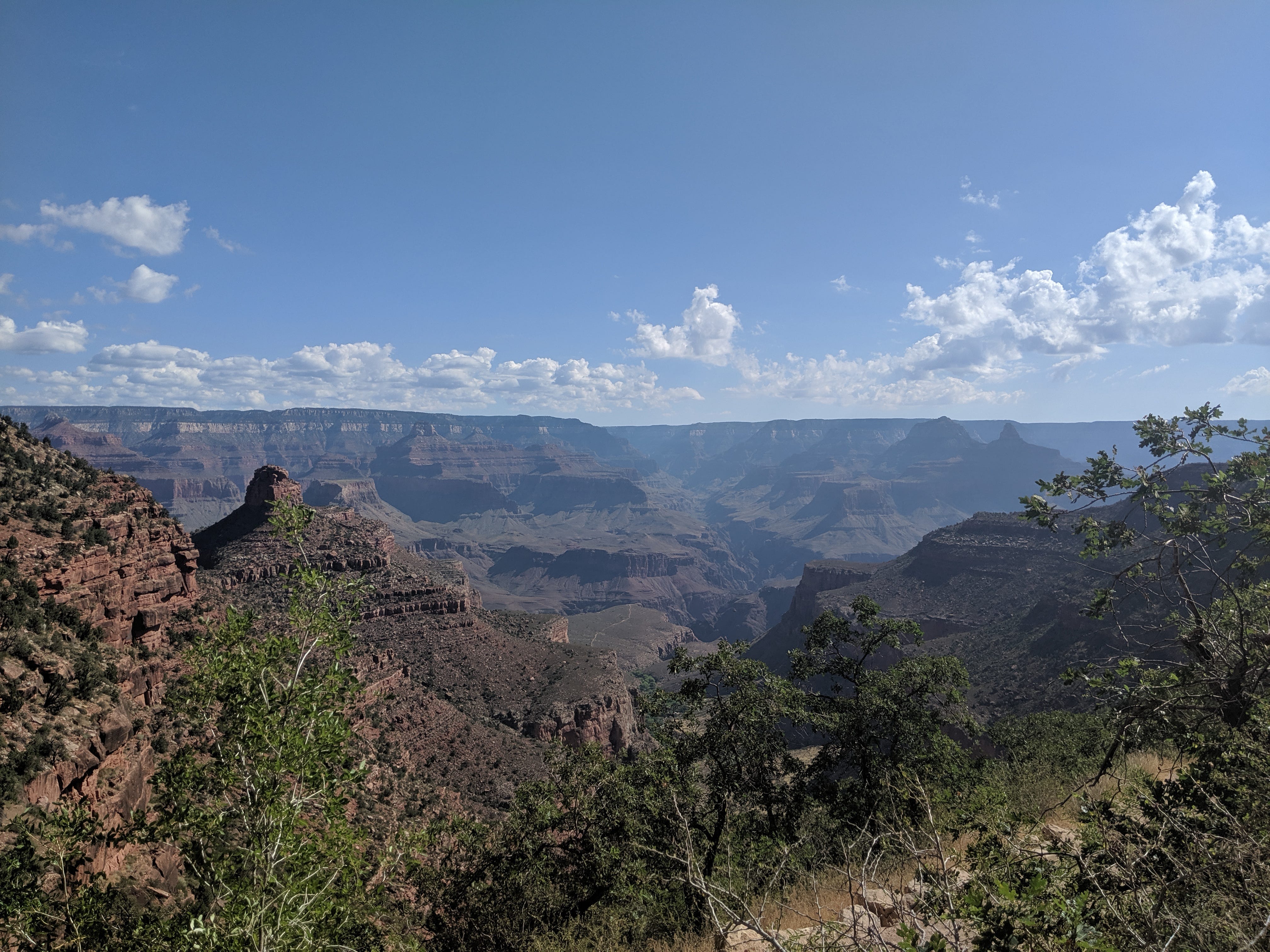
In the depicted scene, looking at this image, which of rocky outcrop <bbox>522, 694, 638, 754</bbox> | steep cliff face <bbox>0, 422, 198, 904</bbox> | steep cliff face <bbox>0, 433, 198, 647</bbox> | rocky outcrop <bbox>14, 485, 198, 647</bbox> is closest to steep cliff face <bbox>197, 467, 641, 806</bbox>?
rocky outcrop <bbox>522, 694, 638, 754</bbox>

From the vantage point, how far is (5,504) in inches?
914

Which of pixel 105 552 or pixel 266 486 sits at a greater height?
pixel 105 552

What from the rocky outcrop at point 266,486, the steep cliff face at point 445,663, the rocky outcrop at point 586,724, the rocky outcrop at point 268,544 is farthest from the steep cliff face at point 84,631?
the rocky outcrop at point 266,486

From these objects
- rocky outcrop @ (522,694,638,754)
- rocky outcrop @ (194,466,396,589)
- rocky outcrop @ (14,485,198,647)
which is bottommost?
rocky outcrop @ (522,694,638,754)

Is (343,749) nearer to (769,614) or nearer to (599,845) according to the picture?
(599,845)

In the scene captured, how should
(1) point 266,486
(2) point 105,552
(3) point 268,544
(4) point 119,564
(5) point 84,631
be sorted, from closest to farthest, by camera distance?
(5) point 84,631 → (2) point 105,552 → (4) point 119,564 → (3) point 268,544 → (1) point 266,486

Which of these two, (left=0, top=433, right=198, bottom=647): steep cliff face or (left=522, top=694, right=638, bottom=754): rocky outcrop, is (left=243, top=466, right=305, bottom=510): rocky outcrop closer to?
(left=0, top=433, right=198, bottom=647): steep cliff face

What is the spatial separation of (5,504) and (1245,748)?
37.6m

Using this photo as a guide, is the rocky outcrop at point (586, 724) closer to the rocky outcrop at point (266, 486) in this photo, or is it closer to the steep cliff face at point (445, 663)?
the steep cliff face at point (445, 663)

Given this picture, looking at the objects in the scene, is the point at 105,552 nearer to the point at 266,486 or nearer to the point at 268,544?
the point at 268,544

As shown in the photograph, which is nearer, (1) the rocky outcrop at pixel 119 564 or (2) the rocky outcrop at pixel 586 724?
(1) the rocky outcrop at pixel 119 564

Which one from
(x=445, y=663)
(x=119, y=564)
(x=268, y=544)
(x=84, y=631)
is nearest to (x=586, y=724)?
(x=445, y=663)

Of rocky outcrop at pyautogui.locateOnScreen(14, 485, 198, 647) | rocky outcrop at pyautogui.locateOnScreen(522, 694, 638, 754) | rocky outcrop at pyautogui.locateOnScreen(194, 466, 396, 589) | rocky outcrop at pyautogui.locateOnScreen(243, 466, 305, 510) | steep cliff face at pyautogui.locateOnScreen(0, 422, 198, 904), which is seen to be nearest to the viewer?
steep cliff face at pyautogui.locateOnScreen(0, 422, 198, 904)

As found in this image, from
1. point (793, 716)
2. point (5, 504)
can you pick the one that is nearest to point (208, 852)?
point (793, 716)
